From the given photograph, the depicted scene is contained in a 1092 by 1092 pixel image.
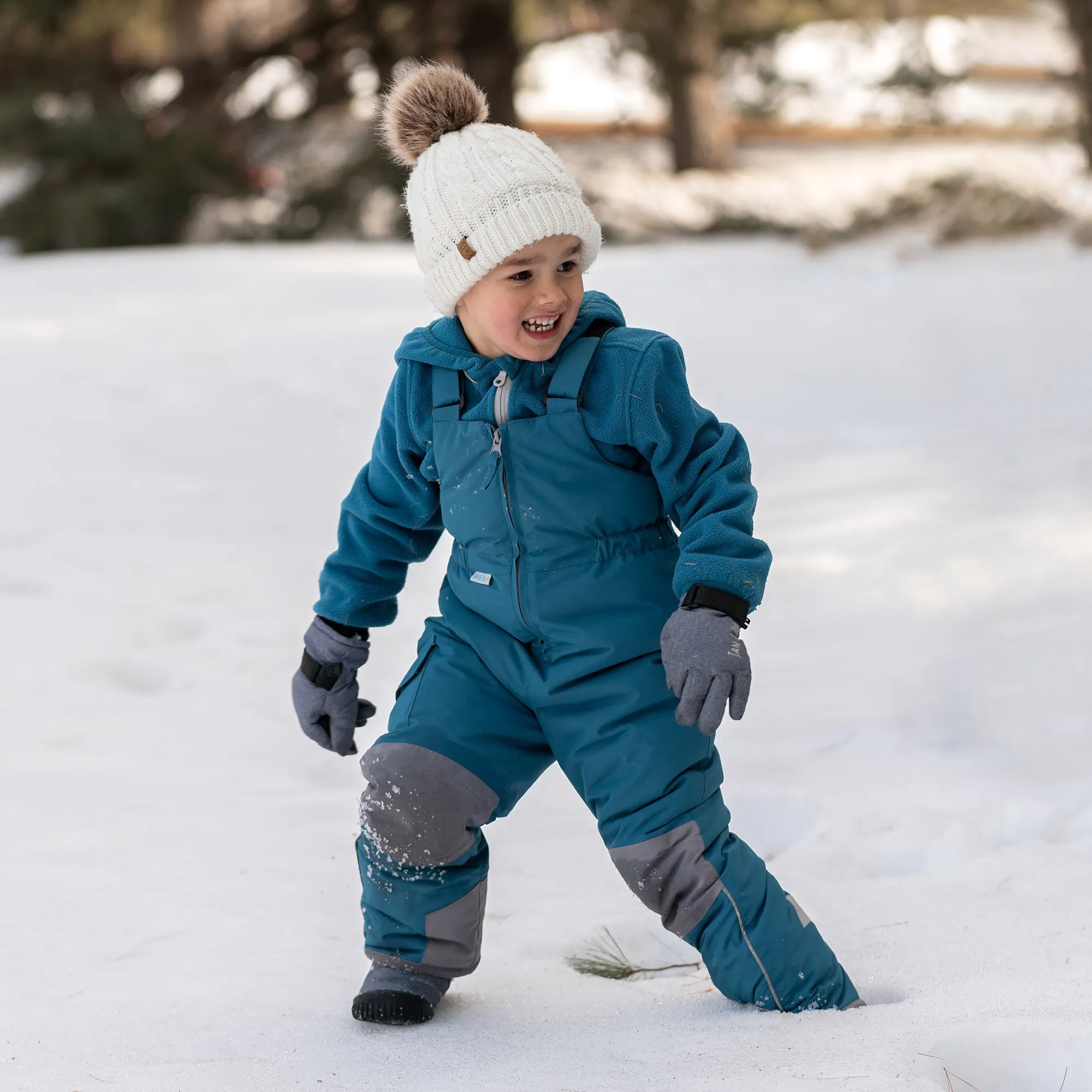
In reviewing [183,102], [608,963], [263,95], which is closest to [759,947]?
[608,963]

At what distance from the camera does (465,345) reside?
201 centimetres

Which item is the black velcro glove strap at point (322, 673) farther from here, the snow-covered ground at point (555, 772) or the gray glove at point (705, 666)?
the gray glove at point (705, 666)

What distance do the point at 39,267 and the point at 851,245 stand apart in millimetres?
4238

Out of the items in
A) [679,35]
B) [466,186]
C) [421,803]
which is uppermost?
[679,35]

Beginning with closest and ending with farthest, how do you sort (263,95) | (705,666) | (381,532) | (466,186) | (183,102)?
(705,666), (466,186), (381,532), (183,102), (263,95)

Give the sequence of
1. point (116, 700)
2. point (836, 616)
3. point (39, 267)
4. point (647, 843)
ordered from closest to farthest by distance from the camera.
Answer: point (647, 843) → point (116, 700) → point (836, 616) → point (39, 267)

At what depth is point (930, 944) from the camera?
2.12 meters

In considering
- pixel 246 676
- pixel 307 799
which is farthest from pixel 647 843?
pixel 246 676

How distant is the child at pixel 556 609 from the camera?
188 centimetres

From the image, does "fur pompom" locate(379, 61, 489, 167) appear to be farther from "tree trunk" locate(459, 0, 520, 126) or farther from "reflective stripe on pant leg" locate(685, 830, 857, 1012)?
"tree trunk" locate(459, 0, 520, 126)

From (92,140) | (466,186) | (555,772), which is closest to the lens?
(466,186)

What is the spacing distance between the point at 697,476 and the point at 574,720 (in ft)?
1.19

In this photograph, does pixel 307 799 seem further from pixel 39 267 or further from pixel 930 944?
pixel 39 267

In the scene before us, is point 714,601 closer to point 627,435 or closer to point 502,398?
point 627,435
